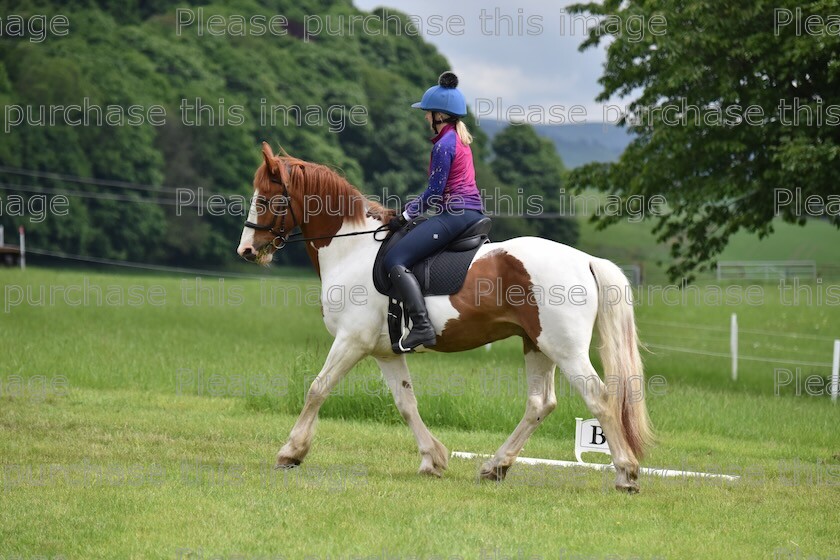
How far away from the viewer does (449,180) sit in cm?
918

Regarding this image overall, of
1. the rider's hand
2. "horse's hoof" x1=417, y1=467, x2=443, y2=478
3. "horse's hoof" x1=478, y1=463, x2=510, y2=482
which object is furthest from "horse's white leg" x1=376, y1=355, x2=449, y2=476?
the rider's hand

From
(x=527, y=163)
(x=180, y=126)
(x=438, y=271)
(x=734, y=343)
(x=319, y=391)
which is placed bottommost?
(x=734, y=343)

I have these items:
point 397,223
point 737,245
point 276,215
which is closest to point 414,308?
point 397,223

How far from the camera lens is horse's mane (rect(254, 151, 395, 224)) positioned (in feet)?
31.2

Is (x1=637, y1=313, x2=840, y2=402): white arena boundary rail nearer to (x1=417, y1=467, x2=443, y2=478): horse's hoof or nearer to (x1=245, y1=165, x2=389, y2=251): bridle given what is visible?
(x1=417, y1=467, x2=443, y2=478): horse's hoof

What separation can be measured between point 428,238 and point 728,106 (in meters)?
13.7

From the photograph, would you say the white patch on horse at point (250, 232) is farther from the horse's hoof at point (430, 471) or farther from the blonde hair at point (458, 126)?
the horse's hoof at point (430, 471)

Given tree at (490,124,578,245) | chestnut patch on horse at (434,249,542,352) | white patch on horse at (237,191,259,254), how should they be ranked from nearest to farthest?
1. chestnut patch on horse at (434,249,542,352)
2. white patch on horse at (237,191,259,254)
3. tree at (490,124,578,245)

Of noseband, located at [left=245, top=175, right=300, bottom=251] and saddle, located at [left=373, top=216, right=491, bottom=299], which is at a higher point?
noseband, located at [left=245, top=175, right=300, bottom=251]

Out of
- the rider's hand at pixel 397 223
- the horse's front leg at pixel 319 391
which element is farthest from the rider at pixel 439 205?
the horse's front leg at pixel 319 391

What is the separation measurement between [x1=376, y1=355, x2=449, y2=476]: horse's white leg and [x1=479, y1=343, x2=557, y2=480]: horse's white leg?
1.33ft

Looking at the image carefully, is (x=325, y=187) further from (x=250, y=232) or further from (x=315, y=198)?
(x=250, y=232)

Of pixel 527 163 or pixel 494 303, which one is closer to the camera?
pixel 494 303

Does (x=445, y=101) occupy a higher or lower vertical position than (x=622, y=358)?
higher
